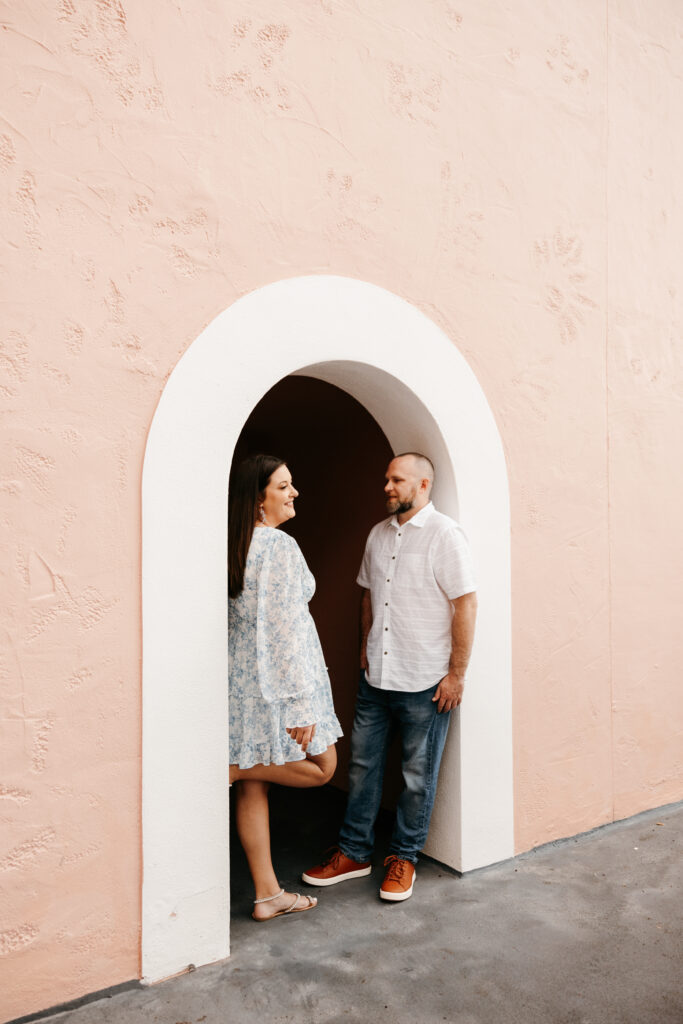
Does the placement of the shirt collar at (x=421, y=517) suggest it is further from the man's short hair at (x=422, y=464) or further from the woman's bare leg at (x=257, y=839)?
the woman's bare leg at (x=257, y=839)

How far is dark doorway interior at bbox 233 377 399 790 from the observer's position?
4.49 metres

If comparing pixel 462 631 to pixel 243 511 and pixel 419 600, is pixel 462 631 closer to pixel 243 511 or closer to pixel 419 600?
pixel 419 600

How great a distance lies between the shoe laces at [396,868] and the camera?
132 inches

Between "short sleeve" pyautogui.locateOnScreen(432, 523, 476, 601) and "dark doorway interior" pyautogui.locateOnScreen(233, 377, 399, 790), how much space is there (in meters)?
0.92

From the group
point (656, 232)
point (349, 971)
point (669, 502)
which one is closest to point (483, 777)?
point (349, 971)

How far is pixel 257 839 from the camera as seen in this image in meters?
3.12

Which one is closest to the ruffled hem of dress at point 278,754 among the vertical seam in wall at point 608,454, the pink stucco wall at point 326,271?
the pink stucco wall at point 326,271

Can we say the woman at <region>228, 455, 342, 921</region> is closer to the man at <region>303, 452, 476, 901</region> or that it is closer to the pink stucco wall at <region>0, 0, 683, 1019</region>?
the man at <region>303, 452, 476, 901</region>

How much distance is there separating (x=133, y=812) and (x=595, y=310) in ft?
11.0

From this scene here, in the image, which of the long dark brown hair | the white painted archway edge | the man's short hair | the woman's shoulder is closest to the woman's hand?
the white painted archway edge

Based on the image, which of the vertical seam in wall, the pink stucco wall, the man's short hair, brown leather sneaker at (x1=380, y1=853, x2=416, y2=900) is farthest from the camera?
the vertical seam in wall

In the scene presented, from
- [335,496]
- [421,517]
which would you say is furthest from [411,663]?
[335,496]

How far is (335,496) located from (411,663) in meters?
1.57

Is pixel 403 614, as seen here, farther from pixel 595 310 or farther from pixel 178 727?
pixel 595 310
